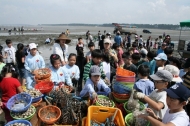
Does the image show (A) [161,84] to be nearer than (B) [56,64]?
Yes

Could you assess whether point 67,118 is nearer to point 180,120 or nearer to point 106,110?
point 106,110

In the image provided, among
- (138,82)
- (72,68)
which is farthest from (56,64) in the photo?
(138,82)

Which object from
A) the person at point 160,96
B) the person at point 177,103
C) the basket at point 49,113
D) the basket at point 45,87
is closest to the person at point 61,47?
the basket at point 45,87

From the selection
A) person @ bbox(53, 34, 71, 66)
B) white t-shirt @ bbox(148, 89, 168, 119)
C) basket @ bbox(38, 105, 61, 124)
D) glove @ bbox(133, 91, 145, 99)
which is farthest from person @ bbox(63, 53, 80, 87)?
white t-shirt @ bbox(148, 89, 168, 119)

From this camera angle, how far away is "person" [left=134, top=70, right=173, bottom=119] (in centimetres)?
261

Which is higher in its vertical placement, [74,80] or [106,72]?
[106,72]

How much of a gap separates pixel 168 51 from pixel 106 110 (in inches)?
190

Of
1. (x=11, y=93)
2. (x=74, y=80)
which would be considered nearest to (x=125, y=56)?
(x=74, y=80)

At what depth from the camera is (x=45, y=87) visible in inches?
147

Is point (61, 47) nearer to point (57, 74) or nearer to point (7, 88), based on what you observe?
point (57, 74)

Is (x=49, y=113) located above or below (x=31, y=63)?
below

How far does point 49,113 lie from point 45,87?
3.14 feet

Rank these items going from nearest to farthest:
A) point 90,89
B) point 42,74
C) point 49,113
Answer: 1. point 49,113
2. point 90,89
3. point 42,74

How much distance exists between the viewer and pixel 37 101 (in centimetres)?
327
